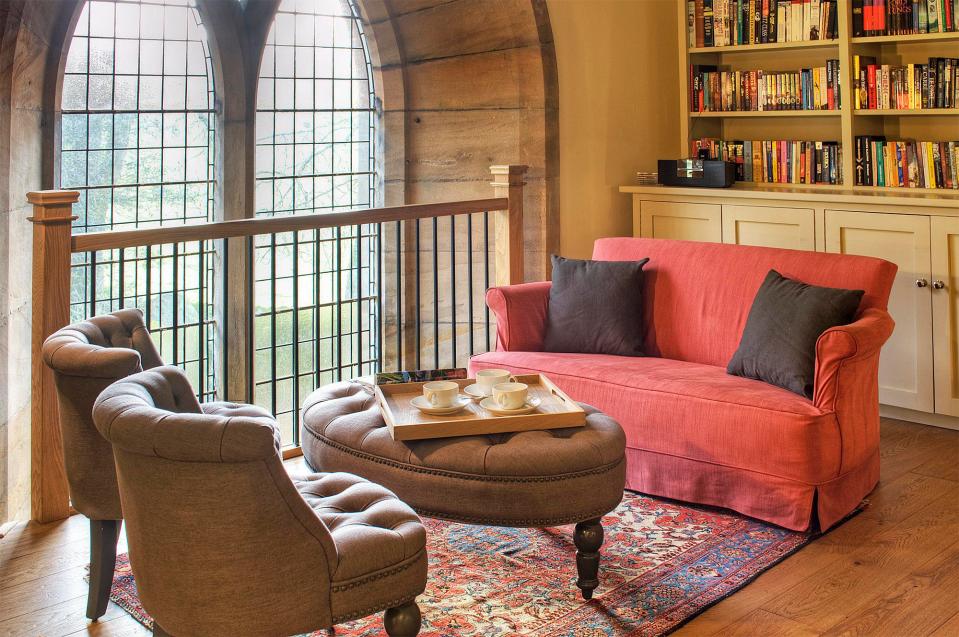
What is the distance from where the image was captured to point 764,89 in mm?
5363

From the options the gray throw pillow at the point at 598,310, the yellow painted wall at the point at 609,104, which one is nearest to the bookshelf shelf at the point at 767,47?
the yellow painted wall at the point at 609,104

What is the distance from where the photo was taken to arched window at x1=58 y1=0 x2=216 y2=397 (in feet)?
→ 15.3

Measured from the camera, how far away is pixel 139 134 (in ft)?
16.1

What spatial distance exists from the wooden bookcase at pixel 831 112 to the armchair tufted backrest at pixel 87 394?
362 centimetres

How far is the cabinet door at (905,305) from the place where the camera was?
4.34 meters

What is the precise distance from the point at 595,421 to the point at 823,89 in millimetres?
2978

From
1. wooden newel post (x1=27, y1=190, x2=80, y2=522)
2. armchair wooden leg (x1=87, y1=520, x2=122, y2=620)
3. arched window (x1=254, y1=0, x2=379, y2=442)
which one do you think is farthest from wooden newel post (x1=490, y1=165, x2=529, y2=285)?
armchair wooden leg (x1=87, y1=520, x2=122, y2=620)

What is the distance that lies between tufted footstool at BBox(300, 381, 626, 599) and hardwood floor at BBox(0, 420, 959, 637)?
1.29ft

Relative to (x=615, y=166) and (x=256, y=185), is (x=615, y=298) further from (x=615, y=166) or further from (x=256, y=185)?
(x=256, y=185)

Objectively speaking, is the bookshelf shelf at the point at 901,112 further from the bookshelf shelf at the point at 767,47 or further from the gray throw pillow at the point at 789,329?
the gray throw pillow at the point at 789,329

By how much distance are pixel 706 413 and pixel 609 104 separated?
8.52 feet

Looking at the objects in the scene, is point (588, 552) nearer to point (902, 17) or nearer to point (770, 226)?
point (770, 226)

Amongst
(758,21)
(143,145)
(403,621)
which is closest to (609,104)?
(758,21)

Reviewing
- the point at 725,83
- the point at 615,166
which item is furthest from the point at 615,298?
the point at 725,83
